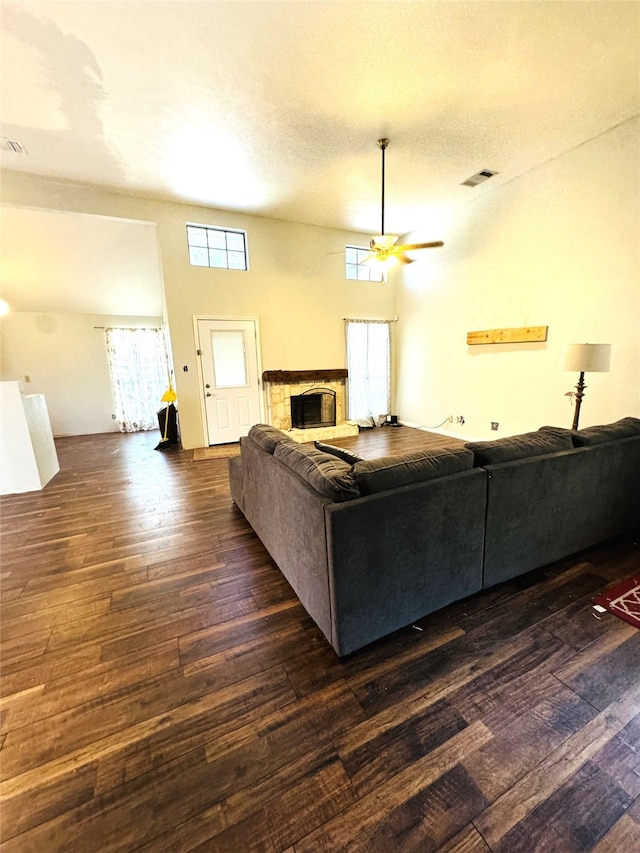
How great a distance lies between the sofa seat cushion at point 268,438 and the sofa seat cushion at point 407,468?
0.63 m

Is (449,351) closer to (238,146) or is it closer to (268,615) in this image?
(238,146)

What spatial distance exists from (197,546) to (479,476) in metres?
1.98

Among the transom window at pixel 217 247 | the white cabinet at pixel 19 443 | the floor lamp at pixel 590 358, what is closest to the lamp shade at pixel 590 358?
the floor lamp at pixel 590 358

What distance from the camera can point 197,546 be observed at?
2492 millimetres

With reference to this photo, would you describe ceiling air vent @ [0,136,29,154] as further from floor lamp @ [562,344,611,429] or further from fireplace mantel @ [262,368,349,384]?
floor lamp @ [562,344,611,429]

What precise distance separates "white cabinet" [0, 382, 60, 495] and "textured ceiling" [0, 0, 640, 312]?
2499mm

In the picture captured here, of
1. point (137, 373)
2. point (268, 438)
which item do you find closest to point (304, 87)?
point (268, 438)

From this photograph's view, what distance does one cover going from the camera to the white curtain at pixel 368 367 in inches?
248

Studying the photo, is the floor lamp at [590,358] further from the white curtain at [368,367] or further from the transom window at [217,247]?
the transom window at [217,247]

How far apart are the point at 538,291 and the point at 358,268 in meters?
3.09

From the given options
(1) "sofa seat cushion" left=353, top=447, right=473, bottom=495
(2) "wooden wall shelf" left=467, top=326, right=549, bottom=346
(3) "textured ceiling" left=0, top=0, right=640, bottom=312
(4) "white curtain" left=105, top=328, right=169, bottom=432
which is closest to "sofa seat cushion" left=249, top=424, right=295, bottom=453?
(1) "sofa seat cushion" left=353, top=447, right=473, bottom=495

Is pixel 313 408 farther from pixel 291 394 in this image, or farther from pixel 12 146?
pixel 12 146

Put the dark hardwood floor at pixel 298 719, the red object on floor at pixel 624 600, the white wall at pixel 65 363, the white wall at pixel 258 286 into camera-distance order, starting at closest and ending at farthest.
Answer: the dark hardwood floor at pixel 298 719
the red object on floor at pixel 624 600
the white wall at pixel 258 286
the white wall at pixel 65 363

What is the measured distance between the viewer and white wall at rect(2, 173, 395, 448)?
14.3 ft
